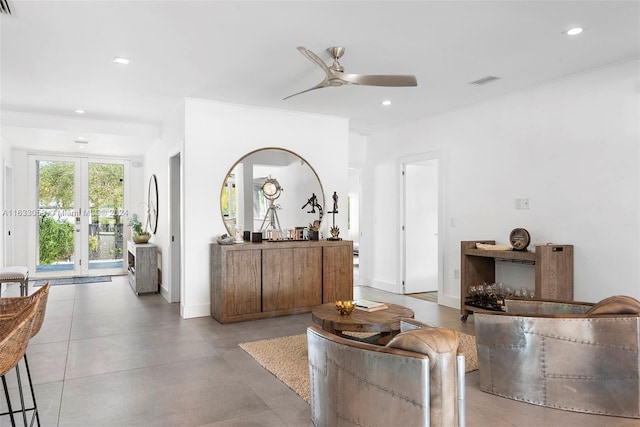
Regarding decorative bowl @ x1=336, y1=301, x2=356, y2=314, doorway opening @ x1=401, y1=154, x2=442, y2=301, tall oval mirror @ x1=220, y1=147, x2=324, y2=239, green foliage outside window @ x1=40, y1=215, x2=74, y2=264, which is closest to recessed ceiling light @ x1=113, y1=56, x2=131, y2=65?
tall oval mirror @ x1=220, y1=147, x2=324, y2=239

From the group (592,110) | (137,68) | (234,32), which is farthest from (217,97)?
(592,110)

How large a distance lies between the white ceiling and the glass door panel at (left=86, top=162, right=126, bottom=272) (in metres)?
3.39

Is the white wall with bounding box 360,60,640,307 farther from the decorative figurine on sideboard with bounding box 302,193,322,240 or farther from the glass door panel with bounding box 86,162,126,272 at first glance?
the glass door panel with bounding box 86,162,126,272

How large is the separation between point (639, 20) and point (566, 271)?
2327 mm

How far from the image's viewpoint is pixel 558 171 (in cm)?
452

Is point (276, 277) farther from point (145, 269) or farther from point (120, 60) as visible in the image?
point (120, 60)

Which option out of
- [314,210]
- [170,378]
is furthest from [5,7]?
[314,210]

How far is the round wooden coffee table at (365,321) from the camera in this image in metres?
3.12

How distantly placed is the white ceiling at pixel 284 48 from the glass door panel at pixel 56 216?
3.18 meters

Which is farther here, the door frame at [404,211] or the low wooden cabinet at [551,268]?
the door frame at [404,211]

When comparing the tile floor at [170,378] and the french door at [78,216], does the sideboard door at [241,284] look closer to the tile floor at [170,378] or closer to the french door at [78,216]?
the tile floor at [170,378]

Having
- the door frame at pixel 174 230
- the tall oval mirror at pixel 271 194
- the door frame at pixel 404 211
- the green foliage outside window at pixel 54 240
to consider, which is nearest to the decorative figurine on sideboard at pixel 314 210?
the tall oval mirror at pixel 271 194

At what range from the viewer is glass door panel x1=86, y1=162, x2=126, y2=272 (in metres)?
8.90

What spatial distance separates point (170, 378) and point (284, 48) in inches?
111
